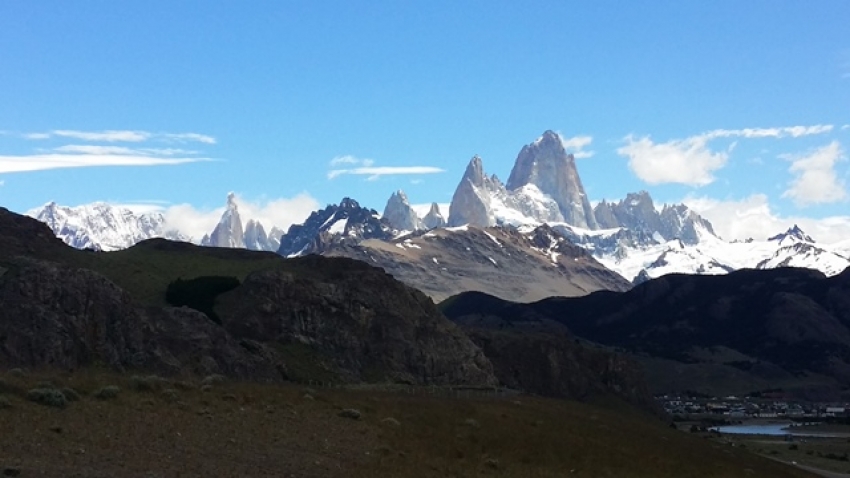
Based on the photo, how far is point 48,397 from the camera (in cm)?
3872

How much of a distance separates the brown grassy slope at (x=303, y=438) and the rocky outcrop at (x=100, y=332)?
149 feet

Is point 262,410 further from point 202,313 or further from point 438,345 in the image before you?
point 438,345

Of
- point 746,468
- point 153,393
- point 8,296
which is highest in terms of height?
point 8,296

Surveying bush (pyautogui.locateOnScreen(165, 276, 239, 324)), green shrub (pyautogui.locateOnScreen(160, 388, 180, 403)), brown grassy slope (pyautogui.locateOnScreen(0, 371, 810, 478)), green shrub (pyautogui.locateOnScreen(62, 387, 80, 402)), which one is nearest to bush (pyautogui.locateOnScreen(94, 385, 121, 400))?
brown grassy slope (pyautogui.locateOnScreen(0, 371, 810, 478))

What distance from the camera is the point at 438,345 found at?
456ft

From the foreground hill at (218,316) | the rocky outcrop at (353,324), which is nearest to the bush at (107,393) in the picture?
the foreground hill at (218,316)

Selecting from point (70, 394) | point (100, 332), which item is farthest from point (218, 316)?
point (70, 394)

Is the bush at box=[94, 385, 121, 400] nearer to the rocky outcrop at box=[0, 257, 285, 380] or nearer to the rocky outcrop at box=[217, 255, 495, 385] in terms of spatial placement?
the rocky outcrop at box=[0, 257, 285, 380]

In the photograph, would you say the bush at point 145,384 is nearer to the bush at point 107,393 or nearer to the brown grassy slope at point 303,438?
the brown grassy slope at point 303,438

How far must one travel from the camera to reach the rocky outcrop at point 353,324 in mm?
120938

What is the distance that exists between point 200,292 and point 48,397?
84056mm

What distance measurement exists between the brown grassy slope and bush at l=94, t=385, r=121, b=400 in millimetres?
272

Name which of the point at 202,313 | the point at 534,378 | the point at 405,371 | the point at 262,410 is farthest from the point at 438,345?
the point at 262,410

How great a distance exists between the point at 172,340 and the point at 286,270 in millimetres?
35710
